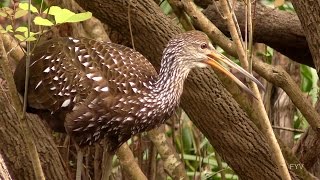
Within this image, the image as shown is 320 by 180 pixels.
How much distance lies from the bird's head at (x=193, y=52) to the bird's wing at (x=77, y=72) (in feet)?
0.60

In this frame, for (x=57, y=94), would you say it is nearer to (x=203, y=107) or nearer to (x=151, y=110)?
(x=151, y=110)

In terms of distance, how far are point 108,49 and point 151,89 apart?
30 cm

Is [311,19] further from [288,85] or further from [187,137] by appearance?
[187,137]

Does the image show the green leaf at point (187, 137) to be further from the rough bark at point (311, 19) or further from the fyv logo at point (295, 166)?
the rough bark at point (311, 19)

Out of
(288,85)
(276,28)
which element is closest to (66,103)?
(288,85)

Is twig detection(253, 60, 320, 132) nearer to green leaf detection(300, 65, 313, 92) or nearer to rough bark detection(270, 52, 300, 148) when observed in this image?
rough bark detection(270, 52, 300, 148)

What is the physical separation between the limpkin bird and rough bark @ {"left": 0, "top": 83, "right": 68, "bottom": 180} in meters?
0.28

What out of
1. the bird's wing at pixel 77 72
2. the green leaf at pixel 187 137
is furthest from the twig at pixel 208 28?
the green leaf at pixel 187 137

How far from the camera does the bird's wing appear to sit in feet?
14.9

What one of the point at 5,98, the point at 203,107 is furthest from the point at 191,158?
the point at 5,98

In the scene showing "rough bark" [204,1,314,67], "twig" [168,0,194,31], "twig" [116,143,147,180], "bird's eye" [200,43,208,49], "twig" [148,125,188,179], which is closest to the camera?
"bird's eye" [200,43,208,49]

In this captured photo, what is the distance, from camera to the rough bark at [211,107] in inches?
204

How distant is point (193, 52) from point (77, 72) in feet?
1.98

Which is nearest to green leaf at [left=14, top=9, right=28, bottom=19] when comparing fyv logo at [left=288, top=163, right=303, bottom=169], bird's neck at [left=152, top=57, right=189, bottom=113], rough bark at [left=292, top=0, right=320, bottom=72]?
bird's neck at [left=152, top=57, right=189, bottom=113]
